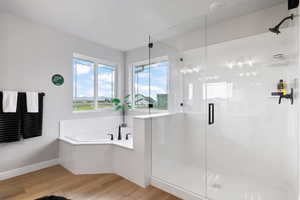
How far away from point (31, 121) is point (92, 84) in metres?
1.41

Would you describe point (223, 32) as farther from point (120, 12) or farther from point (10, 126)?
point (10, 126)

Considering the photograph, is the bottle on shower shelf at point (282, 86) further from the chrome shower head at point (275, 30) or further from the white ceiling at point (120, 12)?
the white ceiling at point (120, 12)

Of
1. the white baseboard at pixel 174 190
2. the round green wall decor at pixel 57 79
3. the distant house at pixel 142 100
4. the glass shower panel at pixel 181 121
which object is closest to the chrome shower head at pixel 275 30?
the glass shower panel at pixel 181 121

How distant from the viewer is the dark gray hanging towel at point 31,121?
2.42 m

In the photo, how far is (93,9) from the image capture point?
223 centimetres

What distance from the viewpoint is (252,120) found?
231 centimetres

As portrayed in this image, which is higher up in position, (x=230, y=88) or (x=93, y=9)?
(x=93, y=9)

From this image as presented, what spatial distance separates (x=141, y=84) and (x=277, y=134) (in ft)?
8.51

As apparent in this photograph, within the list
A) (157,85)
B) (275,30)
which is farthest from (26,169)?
(275,30)

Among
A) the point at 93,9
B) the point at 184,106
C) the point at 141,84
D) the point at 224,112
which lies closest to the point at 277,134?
the point at 224,112

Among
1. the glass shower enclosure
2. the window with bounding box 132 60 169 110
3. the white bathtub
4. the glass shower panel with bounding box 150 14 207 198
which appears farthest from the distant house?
the white bathtub

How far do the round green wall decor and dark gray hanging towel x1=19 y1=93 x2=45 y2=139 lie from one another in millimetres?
318

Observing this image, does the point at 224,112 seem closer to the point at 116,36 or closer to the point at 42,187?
the point at 116,36

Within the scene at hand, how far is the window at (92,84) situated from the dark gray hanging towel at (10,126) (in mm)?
973
